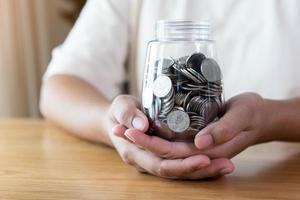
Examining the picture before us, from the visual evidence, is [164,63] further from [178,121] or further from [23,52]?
[23,52]

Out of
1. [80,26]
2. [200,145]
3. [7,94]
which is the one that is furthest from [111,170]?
[7,94]

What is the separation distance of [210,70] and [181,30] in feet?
0.23

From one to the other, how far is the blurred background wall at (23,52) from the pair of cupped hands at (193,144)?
3.95 ft

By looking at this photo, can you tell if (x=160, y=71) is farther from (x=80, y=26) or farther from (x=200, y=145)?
(x=80, y=26)

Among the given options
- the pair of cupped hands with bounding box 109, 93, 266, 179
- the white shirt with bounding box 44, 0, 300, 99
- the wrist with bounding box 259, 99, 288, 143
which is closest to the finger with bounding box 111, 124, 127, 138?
the pair of cupped hands with bounding box 109, 93, 266, 179

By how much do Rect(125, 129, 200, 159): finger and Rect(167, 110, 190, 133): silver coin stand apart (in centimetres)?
2

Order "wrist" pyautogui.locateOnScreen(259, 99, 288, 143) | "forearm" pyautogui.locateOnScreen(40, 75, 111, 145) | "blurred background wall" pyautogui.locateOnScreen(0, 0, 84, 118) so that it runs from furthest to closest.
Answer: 1. "blurred background wall" pyautogui.locateOnScreen(0, 0, 84, 118)
2. "forearm" pyautogui.locateOnScreen(40, 75, 111, 145)
3. "wrist" pyautogui.locateOnScreen(259, 99, 288, 143)

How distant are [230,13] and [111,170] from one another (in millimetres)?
567

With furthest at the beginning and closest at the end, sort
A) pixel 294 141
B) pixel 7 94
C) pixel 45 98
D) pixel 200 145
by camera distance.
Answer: pixel 7 94 < pixel 45 98 < pixel 294 141 < pixel 200 145

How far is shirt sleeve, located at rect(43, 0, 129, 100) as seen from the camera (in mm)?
1290

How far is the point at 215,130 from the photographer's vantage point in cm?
75

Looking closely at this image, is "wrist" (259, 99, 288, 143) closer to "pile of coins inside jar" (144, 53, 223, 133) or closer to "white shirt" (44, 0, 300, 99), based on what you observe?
"pile of coins inside jar" (144, 53, 223, 133)

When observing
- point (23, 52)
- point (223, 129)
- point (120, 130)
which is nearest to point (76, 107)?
point (120, 130)

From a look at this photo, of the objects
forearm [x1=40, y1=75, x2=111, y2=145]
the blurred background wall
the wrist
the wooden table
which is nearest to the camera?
the wooden table
